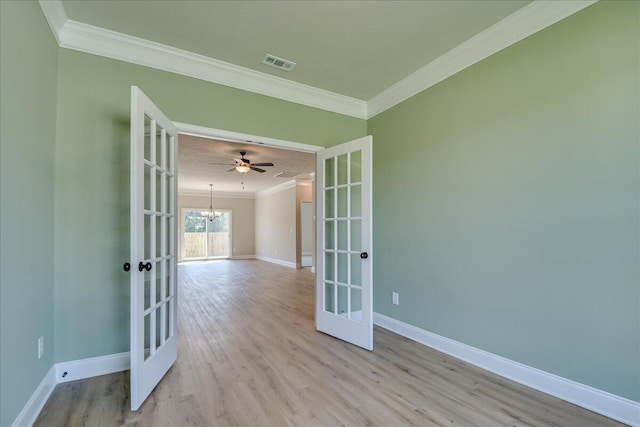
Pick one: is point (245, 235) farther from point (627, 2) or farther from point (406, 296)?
point (627, 2)

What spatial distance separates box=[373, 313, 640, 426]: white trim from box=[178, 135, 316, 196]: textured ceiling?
9.53 feet

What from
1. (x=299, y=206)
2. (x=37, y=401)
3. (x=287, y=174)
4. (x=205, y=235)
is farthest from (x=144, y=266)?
(x=205, y=235)

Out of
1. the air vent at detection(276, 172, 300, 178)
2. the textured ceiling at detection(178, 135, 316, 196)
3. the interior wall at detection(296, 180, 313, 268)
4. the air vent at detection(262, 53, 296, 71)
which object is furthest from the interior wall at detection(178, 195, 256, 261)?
the air vent at detection(262, 53, 296, 71)

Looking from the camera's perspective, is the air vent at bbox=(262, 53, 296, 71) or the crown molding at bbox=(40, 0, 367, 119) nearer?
the crown molding at bbox=(40, 0, 367, 119)

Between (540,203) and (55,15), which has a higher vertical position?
(55,15)

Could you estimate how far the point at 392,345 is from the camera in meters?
2.93

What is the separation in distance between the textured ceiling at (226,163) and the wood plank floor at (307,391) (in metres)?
2.71

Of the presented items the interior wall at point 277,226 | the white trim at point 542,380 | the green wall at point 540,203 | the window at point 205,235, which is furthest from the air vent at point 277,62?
the window at point 205,235

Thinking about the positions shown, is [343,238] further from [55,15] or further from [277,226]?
[277,226]

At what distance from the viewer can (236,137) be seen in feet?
9.53

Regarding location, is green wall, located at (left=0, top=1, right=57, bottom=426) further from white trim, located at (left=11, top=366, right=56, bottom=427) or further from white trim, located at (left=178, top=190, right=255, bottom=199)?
white trim, located at (left=178, top=190, right=255, bottom=199)

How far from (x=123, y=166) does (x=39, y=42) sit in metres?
0.92

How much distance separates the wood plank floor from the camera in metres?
1.79

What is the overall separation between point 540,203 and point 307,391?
7.23 ft
